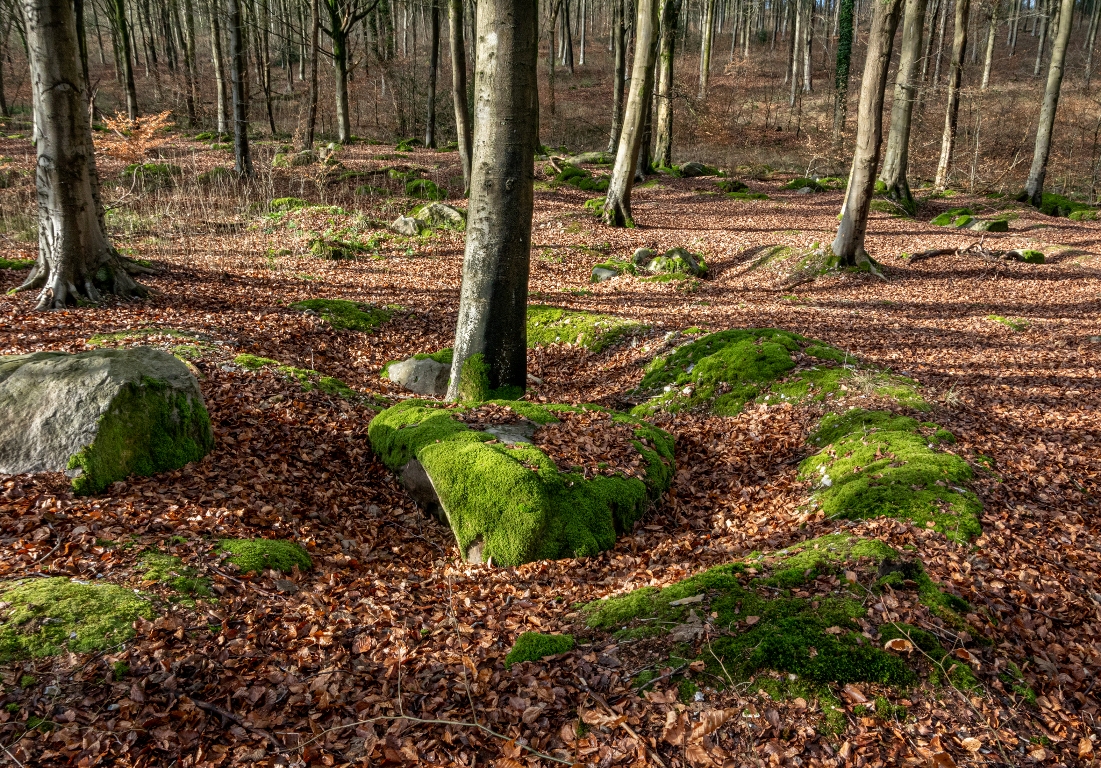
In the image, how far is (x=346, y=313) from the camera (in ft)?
32.6

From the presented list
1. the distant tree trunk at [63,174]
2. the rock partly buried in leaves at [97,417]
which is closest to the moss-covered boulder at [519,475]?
the rock partly buried in leaves at [97,417]

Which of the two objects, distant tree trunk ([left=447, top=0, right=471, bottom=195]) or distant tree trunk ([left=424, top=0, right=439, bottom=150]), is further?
distant tree trunk ([left=424, top=0, right=439, bottom=150])

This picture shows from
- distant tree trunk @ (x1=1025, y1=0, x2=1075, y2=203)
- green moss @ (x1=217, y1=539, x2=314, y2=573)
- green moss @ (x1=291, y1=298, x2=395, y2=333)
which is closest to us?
green moss @ (x1=217, y1=539, x2=314, y2=573)

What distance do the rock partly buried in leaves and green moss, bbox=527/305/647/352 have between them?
17.4 ft

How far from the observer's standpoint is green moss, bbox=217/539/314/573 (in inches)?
158

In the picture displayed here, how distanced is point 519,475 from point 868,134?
36.8 ft

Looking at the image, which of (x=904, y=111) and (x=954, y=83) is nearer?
(x=904, y=111)

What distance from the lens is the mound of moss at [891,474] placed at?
458cm

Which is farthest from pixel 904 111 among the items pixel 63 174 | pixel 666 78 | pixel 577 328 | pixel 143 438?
pixel 143 438

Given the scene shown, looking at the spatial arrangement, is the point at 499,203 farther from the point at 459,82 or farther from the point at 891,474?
the point at 459,82

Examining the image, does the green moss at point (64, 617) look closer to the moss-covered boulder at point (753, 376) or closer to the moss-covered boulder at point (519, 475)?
the moss-covered boulder at point (519, 475)

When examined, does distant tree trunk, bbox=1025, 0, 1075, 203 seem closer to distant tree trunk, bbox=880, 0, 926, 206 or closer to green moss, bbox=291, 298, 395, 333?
distant tree trunk, bbox=880, 0, 926, 206

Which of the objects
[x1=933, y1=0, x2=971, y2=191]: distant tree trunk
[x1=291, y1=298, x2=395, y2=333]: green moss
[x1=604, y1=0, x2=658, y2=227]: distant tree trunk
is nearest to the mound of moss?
[x1=291, y1=298, x2=395, y2=333]: green moss

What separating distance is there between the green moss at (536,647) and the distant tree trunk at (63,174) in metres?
7.97
